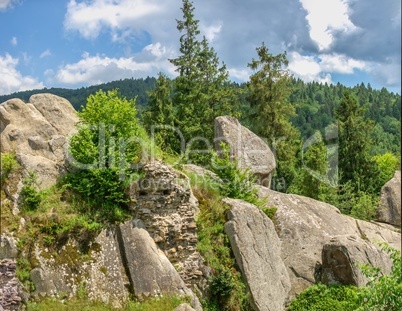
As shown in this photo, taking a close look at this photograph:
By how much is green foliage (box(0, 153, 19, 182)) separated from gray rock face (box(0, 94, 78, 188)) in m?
0.26

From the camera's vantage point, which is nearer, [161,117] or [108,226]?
[108,226]

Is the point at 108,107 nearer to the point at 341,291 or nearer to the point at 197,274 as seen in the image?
the point at 197,274

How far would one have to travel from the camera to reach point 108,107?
16.3m

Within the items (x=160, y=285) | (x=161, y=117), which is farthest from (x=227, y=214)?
(x=161, y=117)

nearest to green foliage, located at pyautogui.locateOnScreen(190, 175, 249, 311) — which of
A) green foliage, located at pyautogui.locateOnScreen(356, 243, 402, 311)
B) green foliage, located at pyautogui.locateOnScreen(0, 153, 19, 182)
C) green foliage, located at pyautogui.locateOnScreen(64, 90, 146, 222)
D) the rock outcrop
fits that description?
the rock outcrop

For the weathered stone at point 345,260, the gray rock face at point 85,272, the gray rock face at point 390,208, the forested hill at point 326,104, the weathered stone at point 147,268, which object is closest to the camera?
the gray rock face at point 85,272

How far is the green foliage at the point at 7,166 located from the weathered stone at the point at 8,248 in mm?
2448

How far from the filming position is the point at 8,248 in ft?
44.8

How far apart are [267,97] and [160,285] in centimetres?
2216

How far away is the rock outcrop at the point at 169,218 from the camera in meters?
15.3

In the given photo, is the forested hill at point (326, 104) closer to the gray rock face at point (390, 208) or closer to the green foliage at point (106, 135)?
the gray rock face at point (390, 208)

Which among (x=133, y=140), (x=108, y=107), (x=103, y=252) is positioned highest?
(x=108, y=107)

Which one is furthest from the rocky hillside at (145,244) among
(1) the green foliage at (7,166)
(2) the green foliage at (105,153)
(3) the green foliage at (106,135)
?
(3) the green foliage at (106,135)

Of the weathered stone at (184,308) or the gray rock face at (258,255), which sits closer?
the weathered stone at (184,308)
